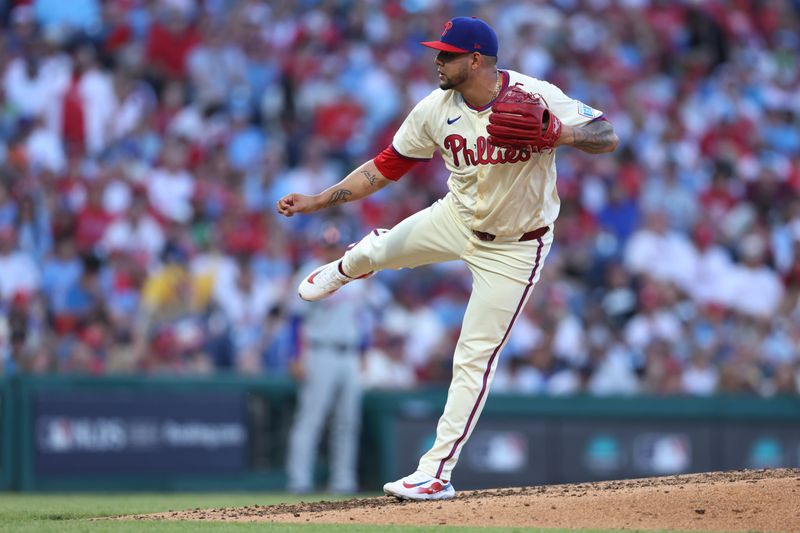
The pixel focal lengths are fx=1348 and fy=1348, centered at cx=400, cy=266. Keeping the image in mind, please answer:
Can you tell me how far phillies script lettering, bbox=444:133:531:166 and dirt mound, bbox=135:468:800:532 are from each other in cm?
173

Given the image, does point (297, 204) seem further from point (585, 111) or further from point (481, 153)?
point (585, 111)

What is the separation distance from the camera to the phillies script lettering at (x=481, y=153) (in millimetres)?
6855

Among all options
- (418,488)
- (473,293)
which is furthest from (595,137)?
(418,488)

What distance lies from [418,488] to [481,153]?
176 centimetres

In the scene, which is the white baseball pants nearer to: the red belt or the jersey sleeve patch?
the red belt

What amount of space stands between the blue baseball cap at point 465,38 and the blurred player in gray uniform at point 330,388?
5.19 m

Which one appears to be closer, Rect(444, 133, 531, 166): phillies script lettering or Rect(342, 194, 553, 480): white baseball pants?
Rect(444, 133, 531, 166): phillies script lettering

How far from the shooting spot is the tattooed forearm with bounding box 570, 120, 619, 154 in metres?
6.71

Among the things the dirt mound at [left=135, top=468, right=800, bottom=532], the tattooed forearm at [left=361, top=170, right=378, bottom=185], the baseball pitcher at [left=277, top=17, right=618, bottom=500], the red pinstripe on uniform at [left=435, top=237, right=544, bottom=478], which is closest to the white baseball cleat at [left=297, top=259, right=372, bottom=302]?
the baseball pitcher at [left=277, top=17, right=618, bottom=500]

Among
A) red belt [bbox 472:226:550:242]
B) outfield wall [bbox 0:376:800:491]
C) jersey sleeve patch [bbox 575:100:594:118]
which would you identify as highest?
jersey sleeve patch [bbox 575:100:594:118]

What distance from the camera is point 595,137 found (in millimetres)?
6754

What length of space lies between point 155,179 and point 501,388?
414cm

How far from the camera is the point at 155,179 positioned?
13891 mm

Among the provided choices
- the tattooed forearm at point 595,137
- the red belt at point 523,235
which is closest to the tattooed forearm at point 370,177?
the red belt at point 523,235
